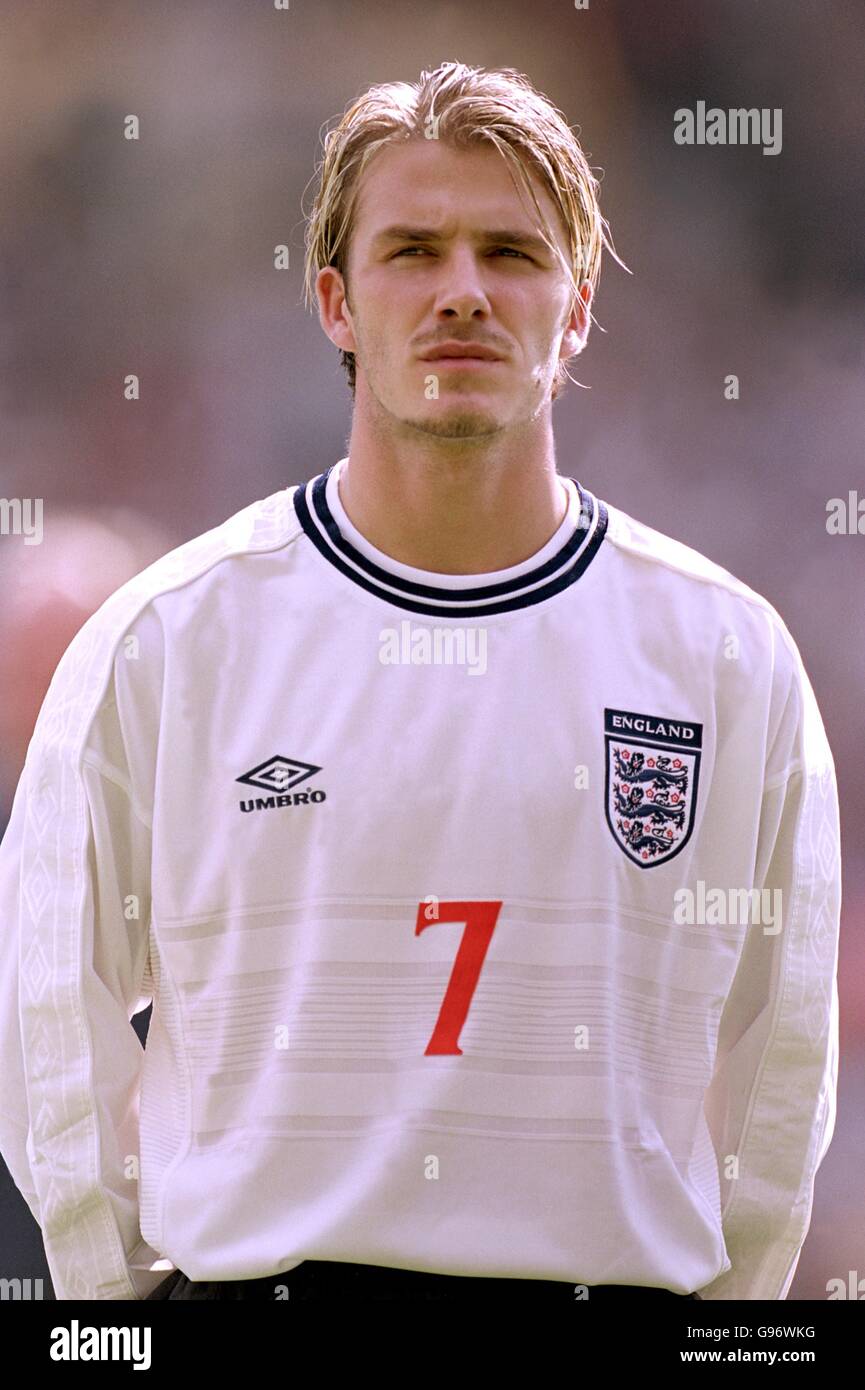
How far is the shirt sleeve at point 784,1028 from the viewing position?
1.50 meters

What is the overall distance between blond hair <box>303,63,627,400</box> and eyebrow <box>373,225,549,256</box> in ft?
0.05

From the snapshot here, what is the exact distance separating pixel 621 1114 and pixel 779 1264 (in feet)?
0.93

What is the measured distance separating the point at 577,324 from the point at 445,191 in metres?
0.21

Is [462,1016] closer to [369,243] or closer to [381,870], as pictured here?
[381,870]

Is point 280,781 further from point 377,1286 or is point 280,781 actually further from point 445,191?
point 445,191

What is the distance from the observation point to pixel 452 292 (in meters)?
1.42

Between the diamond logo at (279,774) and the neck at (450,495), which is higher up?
the neck at (450,495)

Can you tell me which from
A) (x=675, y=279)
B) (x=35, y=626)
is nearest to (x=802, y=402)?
(x=675, y=279)

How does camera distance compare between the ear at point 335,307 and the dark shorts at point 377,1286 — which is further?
the ear at point 335,307

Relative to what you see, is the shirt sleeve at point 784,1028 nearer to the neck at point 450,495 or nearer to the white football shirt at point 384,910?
the white football shirt at point 384,910

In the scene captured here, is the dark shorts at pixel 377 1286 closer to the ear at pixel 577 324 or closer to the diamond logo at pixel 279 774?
the diamond logo at pixel 279 774

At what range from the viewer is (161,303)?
253 centimetres

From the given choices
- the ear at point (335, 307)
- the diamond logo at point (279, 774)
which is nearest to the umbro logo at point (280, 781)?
the diamond logo at point (279, 774)

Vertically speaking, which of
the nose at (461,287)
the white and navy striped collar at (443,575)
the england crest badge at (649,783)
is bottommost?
the england crest badge at (649,783)
